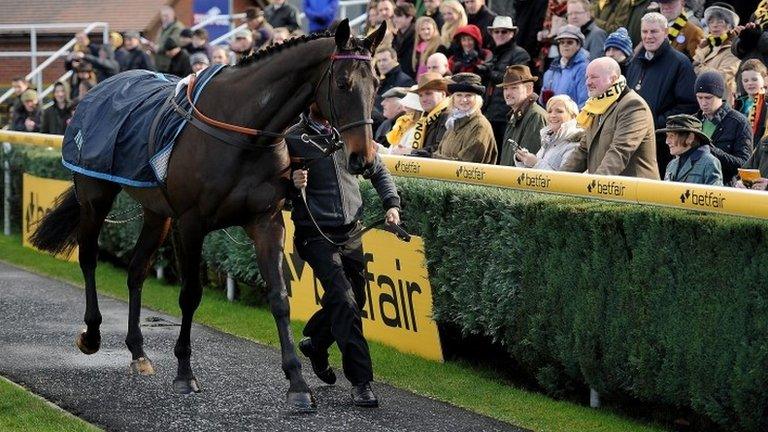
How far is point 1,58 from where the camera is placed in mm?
31891

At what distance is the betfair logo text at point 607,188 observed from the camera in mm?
6895

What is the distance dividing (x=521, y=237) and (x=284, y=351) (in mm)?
1670

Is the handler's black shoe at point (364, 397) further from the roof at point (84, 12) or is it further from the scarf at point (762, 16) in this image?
the roof at point (84, 12)

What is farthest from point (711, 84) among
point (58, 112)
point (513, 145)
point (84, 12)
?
point (84, 12)

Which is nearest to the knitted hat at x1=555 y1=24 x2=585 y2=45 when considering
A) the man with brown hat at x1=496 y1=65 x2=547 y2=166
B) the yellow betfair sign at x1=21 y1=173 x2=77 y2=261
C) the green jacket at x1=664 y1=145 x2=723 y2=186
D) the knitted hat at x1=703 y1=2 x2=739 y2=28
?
the man with brown hat at x1=496 y1=65 x2=547 y2=166

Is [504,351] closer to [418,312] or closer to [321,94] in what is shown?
[418,312]

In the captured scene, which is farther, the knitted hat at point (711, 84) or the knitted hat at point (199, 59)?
the knitted hat at point (199, 59)

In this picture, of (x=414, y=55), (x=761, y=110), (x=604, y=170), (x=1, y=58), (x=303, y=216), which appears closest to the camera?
(x=303, y=216)

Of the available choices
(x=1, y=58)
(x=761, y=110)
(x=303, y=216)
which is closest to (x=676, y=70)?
(x=761, y=110)

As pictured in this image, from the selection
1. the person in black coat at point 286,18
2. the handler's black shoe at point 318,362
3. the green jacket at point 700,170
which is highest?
the person in black coat at point 286,18

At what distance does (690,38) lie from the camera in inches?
437

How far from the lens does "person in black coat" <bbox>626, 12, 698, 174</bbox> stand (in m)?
9.83

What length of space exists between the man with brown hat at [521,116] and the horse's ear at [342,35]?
3.54 metres

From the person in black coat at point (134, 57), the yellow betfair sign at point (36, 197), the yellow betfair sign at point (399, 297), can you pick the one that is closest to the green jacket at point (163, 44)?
the person in black coat at point (134, 57)
